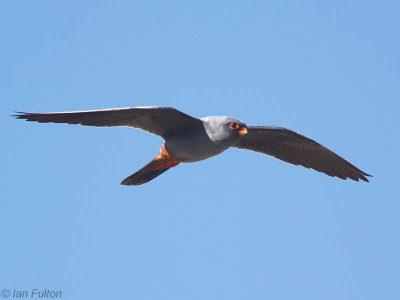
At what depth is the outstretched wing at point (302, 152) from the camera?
14555 millimetres

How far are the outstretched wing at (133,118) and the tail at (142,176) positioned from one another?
3.06ft

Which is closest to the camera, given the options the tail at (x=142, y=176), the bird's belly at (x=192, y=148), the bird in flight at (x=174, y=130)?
the bird in flight at (x=174, y=130)

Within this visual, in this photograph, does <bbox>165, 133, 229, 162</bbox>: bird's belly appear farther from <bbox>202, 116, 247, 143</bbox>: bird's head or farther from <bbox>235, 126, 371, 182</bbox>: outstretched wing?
<bbox>235, 126, 371, 182</bbox>: outstretched wing

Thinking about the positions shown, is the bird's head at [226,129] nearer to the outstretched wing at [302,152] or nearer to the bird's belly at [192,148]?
the bird's belly at [192,148]

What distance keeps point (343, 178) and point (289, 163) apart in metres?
1.18

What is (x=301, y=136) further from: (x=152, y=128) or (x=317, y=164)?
(x=152, y=128)

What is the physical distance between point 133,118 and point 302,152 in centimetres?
429

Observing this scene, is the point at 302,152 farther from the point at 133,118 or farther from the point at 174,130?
the point at 133,118

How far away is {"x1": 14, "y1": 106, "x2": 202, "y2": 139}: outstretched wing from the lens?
11602mm

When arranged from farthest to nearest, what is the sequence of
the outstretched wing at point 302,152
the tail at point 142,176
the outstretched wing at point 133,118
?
the outstretched wing at point 302,152
the tail at point 142,176
the outstretched wing at point 133,118

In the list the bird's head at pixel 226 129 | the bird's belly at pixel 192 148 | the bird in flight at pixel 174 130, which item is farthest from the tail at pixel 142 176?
the bird's head at pixel 226 129

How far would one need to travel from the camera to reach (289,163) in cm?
1481

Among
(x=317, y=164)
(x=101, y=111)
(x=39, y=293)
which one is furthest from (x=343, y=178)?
(x=39, y=293)

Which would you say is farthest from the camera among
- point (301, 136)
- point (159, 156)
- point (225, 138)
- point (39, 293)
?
point (301, 136)
